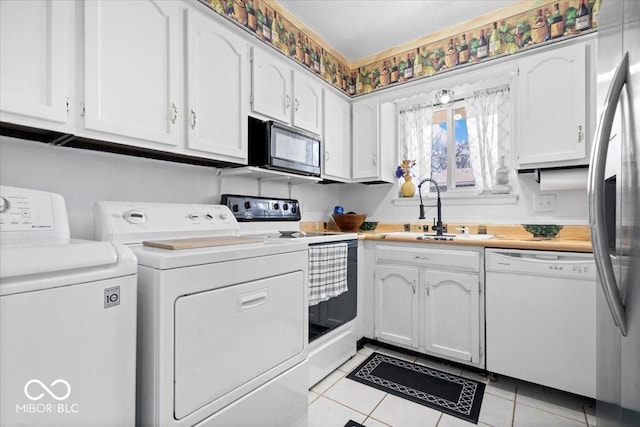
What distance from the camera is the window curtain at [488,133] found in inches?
98.8

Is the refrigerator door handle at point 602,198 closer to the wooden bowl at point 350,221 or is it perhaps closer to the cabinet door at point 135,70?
the cabinet door at point 135,70

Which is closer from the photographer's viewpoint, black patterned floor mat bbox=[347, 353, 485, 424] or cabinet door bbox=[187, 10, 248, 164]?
cabinet door bbox=[187, 10, 248, 164]

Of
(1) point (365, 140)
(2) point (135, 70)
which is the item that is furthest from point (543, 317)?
(2) point (135, 70)

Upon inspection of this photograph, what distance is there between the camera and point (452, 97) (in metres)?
2.71

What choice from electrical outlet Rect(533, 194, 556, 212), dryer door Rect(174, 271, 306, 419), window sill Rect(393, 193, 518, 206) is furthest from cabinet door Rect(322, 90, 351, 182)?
electrical outlet Rect(533, 194, 556, 212)

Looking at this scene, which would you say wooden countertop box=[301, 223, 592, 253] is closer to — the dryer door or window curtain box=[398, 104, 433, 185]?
window curtain box=[398, 104, 433, 185]

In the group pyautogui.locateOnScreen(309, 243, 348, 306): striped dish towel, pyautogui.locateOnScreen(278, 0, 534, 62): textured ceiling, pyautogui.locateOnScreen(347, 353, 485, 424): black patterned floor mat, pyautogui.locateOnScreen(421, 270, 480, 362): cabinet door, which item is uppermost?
pyautogui.locateOnScreen(278, 0, 534, 62): textured ceiling

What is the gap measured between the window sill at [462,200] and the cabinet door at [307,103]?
3.61 feet

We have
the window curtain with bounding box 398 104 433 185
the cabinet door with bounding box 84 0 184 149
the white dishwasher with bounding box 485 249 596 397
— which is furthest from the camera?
the window curtain with bounding box 398 104 433 185

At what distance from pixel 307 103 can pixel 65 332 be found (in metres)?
2.14

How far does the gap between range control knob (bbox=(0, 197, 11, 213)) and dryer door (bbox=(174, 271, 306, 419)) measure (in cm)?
63

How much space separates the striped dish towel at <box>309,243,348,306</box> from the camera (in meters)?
1.88

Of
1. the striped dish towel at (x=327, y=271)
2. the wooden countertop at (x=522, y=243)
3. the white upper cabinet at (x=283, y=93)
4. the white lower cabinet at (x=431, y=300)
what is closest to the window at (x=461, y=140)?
the wooden countertop at (x=522, y=243)

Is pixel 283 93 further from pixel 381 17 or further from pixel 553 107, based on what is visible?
pixel 553 107
